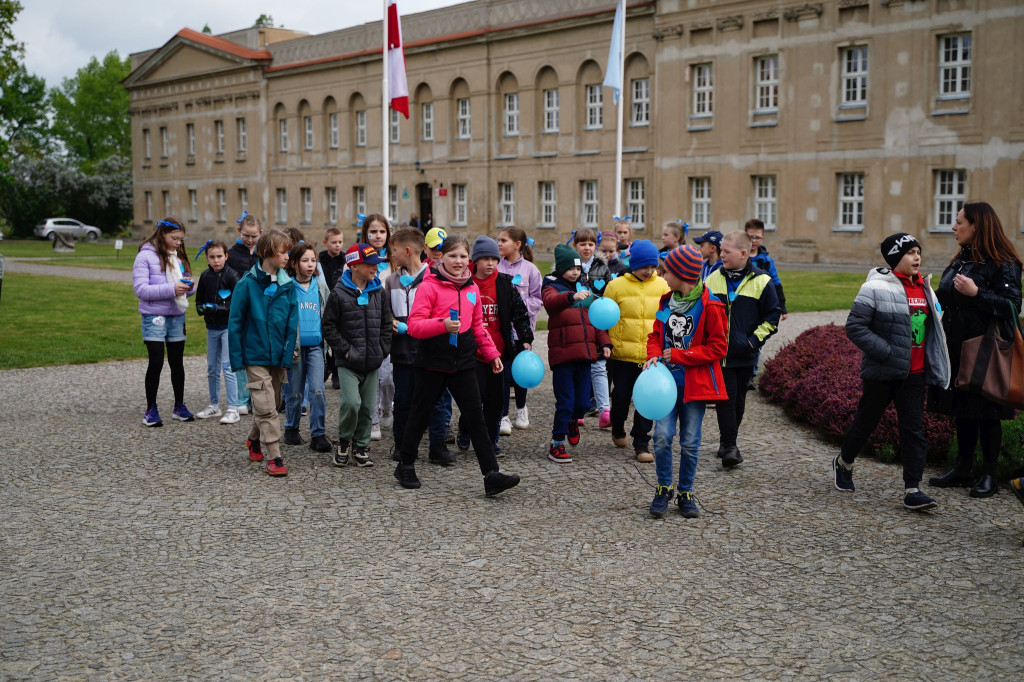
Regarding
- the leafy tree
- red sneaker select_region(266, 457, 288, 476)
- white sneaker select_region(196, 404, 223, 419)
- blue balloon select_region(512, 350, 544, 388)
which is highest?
the leafy tree

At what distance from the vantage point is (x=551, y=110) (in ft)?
162

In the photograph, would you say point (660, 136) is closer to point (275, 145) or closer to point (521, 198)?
point (521, 198)

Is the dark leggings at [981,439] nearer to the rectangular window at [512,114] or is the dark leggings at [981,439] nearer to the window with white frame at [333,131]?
the rectangular window at [512,114]

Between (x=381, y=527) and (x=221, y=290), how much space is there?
461 centimetres

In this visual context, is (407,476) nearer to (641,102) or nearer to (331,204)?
(641,102)

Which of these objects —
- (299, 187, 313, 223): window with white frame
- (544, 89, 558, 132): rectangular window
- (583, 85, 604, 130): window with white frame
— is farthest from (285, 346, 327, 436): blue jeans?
Result: (299, 187, 313, 223): window with white frame

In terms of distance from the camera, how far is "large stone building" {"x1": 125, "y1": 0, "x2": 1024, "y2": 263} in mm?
35750

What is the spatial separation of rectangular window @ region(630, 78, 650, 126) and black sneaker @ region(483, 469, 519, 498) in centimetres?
3924

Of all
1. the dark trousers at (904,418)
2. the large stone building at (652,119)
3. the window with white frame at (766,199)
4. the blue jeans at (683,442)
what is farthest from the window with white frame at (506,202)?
the blue jeans at (683,442)

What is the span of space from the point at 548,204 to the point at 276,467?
4222 cm

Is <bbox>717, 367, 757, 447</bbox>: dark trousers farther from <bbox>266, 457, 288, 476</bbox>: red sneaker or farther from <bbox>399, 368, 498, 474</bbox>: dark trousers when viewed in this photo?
<bbox>266, 457, 288, 476</bbox>: red sneaker

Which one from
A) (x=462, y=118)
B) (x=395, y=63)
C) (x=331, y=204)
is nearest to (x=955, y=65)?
(x=395, y=63)

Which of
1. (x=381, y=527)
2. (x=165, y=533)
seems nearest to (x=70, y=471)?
(x=165, y=533)

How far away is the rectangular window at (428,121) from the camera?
55.2 metres
